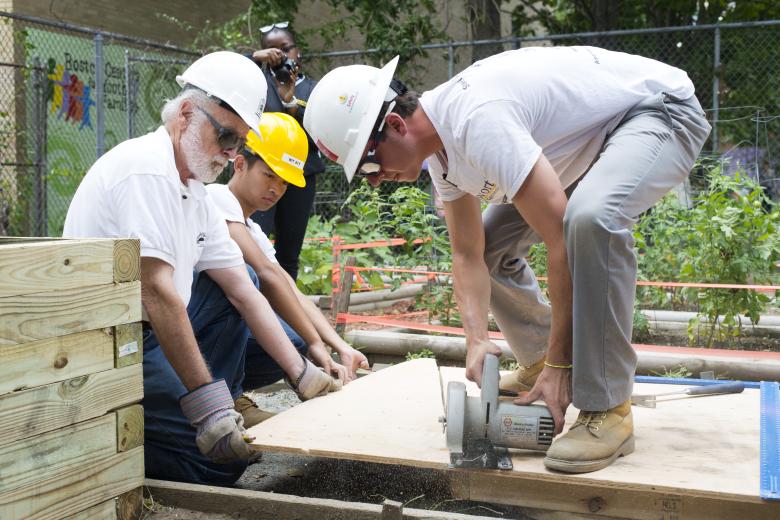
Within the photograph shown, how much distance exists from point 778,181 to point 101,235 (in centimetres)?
930

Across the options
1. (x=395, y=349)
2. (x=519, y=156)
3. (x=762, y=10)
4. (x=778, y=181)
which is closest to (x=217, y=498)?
(x=519, y=156)

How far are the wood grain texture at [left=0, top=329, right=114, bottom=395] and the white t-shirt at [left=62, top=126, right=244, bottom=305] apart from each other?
483 mm

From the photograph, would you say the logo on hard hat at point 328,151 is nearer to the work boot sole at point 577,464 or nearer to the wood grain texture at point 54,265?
the wood grain texture at point 54,265

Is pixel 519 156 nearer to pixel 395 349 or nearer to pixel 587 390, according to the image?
pixel 587 390

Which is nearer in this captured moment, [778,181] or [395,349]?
[395,349]

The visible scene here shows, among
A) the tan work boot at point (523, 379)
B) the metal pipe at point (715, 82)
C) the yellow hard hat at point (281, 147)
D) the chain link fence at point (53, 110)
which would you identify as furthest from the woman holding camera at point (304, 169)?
the metal pipe at point (715, 82)

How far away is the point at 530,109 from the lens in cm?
285

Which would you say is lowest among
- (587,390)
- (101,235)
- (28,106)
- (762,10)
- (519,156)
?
(587,390)

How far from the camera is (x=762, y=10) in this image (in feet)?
51.6

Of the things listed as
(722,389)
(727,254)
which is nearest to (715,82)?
(727,254)

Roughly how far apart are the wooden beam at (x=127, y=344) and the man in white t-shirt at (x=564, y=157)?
3.19 ft

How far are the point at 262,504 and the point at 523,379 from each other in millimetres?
1502

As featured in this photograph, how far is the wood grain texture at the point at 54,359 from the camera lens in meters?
2.26

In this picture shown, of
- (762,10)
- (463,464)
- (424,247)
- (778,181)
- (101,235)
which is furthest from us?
(762,10)
